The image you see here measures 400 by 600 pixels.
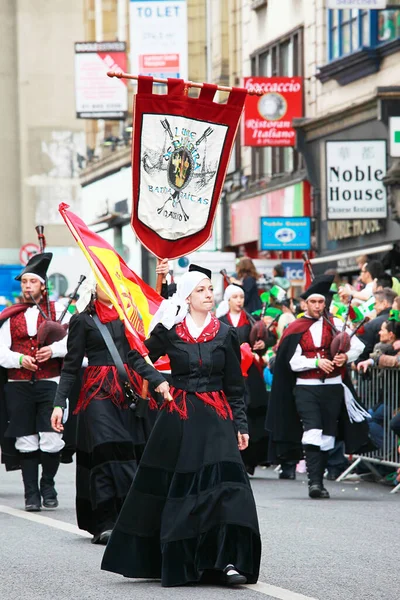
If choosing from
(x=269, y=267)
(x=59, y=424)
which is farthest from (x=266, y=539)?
(x=269, y=267)

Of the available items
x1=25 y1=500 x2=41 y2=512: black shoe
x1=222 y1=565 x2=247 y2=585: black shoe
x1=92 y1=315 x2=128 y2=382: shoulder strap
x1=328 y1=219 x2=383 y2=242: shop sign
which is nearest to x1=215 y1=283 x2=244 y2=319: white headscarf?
x1=25 y1=500 x2=41 y2=512: black shoe

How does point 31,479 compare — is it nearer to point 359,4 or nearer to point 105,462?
point 105,462

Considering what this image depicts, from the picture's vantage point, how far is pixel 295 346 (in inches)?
568

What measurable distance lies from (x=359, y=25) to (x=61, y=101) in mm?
46688

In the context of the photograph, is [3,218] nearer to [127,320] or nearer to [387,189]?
[387,189]

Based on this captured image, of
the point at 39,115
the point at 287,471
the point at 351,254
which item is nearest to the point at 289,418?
the point at 287,471

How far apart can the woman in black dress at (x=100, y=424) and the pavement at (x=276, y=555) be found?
277mm

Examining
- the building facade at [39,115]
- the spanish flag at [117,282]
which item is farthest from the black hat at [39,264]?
the building facade at [39,115]

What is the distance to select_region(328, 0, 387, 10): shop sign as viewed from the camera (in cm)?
2305

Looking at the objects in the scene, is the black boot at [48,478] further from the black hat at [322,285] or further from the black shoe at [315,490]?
the black hat at [322,285]

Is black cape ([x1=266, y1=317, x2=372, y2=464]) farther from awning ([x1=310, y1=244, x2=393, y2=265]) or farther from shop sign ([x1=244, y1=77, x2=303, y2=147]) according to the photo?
shop sign ([x1=244, y1=77, x2=303, y2=147])

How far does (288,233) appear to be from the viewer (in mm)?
28531

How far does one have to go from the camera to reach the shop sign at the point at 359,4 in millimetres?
23047

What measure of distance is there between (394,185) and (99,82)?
16.8m
